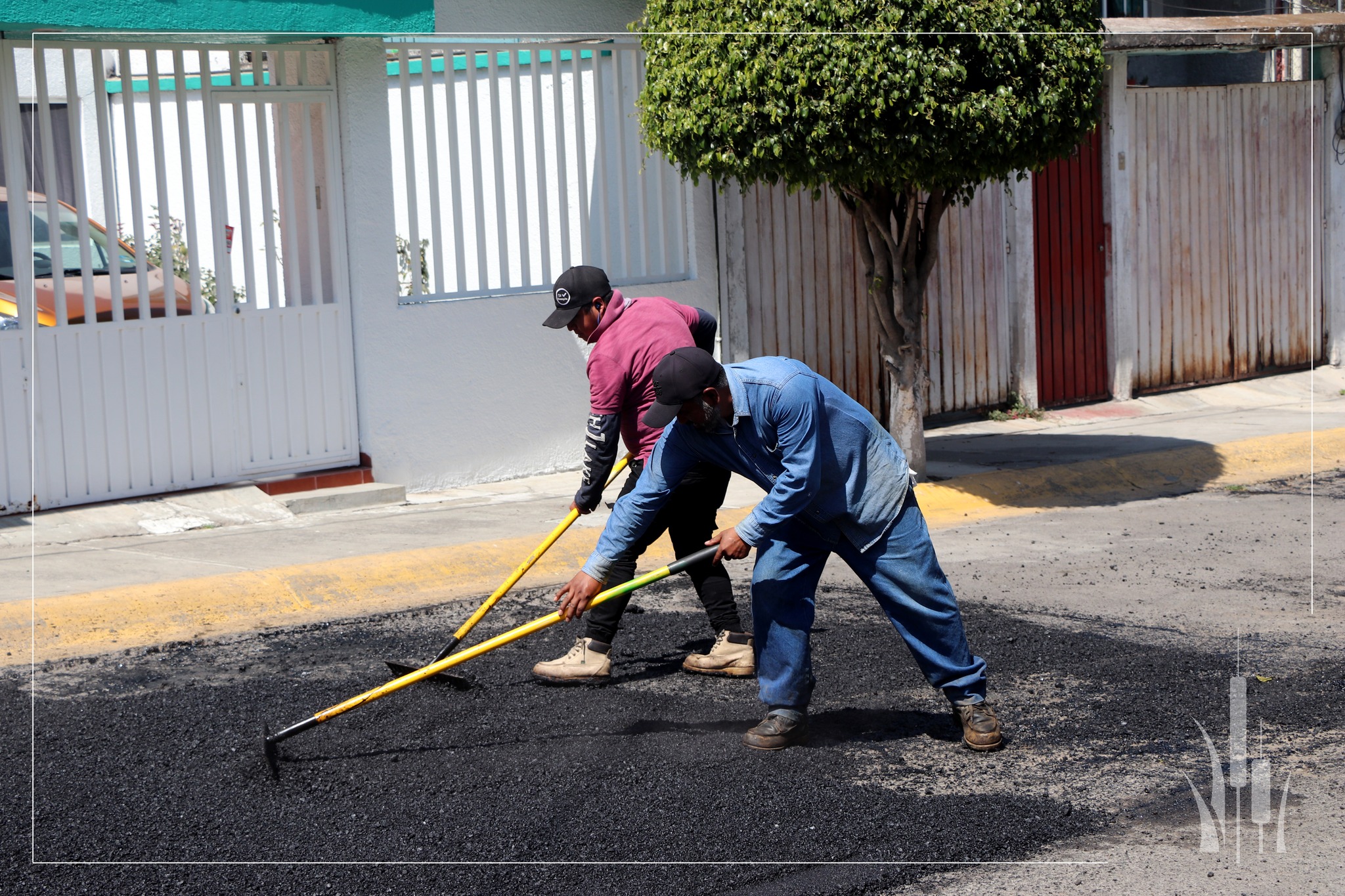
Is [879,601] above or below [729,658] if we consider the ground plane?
above

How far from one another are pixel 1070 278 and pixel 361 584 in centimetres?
719

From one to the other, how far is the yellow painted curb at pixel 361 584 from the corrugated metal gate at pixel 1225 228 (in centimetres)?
323

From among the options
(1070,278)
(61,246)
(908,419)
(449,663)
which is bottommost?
(449,663)

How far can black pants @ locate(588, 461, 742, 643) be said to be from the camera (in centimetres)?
574

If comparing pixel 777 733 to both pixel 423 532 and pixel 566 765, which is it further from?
pixel 423 532

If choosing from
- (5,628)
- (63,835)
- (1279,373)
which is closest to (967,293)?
(1279,373)

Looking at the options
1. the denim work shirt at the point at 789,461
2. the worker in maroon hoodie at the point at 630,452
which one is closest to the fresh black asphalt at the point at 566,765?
the worker in maroon hoodie at the point at 630,452

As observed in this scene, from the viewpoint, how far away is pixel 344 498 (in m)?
8.98

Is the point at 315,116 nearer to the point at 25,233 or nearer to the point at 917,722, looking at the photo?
the point at 25,233

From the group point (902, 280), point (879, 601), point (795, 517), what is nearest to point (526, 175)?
point (902, 280)

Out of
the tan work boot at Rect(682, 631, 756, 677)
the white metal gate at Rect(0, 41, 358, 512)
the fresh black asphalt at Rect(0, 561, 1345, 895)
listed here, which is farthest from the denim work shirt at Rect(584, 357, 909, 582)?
the white metal gate at Rect(0, 41, 358, 512)

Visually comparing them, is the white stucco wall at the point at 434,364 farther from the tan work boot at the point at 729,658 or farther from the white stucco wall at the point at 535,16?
the tan work boot at the point at 729,658

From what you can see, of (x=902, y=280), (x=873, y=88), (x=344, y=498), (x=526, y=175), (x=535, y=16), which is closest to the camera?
(x=873, y=88)

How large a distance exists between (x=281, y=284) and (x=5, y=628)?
157 inches
